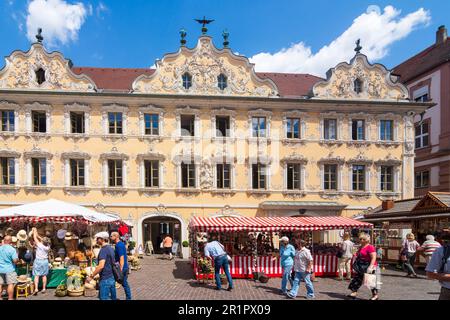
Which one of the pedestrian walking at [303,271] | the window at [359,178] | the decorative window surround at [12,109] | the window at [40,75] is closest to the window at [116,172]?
the decorative window surround at [12,109]

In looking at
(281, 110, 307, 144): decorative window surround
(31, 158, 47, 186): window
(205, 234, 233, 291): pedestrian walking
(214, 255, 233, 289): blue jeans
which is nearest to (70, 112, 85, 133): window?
(31, 158, 47, 186): window

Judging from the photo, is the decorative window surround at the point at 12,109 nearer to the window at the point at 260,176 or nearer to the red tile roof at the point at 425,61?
the window at the point at 260,176

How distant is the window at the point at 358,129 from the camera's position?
22.9 meters

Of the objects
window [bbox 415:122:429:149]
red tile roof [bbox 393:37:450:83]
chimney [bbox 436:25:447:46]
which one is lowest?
window [bbox 415:122:429:149]

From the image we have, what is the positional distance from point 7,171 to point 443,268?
876 inches

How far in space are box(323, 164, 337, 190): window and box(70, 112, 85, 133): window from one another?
1507 centimetres

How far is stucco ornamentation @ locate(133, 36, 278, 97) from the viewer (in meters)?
21.8

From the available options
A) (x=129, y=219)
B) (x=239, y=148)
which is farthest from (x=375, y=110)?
(x=129, y=219)

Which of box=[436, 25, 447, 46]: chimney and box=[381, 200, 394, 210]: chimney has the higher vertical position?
box=[436, 25, 447, 46]: chimney

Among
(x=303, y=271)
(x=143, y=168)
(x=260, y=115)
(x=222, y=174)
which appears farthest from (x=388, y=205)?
(x=143, y=168)

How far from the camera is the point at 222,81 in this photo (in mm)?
22391

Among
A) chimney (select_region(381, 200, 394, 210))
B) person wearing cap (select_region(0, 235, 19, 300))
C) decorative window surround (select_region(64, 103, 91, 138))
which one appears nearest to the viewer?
person wearing cap (select_region(0, 235, 19, 300))

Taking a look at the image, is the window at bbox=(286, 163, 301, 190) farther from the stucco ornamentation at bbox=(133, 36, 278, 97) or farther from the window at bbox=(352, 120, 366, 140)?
the stucco ornamentation at bbox=(133, 36, 278, 97)

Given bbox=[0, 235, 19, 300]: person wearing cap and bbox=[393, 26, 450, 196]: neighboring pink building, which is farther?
bbox=[393, 26, 450, 196]: neighboring pink building
